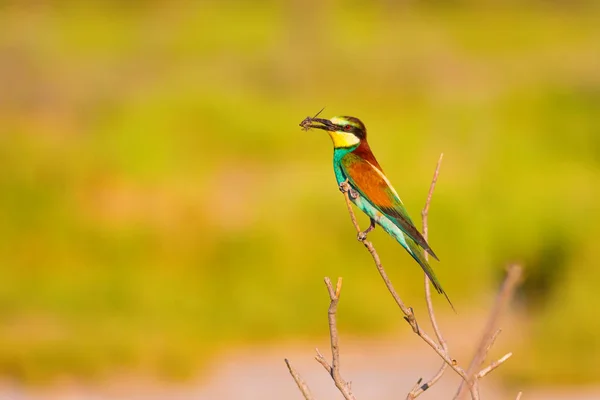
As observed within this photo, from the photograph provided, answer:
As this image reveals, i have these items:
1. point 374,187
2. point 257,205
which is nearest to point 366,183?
point 374,187

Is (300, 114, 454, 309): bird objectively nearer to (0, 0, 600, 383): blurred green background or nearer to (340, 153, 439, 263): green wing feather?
(340, 153, 439, 263): green wing feather

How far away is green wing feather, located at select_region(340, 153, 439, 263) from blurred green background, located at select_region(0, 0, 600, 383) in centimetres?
394

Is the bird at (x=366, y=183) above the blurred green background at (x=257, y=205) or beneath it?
beneath

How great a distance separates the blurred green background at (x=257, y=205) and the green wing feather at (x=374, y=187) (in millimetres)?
3945

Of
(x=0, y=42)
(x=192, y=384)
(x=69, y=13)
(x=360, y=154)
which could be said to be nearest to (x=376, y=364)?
(x=192, y=384)

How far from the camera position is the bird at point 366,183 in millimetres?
2303

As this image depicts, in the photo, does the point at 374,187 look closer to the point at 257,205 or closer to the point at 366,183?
the point at 366,183

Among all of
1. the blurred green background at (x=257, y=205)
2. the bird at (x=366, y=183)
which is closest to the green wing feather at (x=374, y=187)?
the bird at (x=366, y=183)

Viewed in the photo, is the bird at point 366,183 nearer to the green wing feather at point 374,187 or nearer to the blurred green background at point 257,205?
the green wing feather at point 374,187

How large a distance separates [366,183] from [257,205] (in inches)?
247

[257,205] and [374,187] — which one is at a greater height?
[257,205]

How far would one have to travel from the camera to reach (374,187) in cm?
244

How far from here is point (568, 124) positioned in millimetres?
10617

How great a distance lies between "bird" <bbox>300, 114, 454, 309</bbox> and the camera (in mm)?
2303
